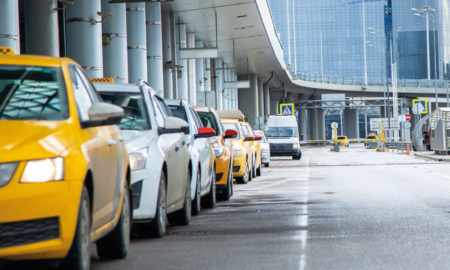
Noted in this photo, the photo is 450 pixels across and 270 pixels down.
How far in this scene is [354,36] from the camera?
6580 inches

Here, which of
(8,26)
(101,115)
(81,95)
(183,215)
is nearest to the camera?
(101,115)

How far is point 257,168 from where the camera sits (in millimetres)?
28578

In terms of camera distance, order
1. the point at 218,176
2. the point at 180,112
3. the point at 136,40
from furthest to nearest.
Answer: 1. the point at 136,40
2. the point at 218,176
3. the point at 180,112

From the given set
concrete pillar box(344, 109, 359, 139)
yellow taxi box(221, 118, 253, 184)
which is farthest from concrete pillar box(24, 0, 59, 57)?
concrete pillar box(344, 109, 359, 139)

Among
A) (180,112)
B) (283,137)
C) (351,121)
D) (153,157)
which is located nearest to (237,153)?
(180,112)

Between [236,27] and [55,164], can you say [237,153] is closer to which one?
[55,164]

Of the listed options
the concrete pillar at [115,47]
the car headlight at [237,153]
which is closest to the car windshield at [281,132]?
the concrete pillar at [115,47]

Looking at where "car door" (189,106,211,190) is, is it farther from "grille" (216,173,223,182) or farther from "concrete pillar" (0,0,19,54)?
"concrete pillar" (0,0,19,54)

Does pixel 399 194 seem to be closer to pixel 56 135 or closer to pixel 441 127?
pixel 56 135

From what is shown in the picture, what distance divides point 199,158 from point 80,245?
7107mm

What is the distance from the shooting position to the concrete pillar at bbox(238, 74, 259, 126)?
8106cm

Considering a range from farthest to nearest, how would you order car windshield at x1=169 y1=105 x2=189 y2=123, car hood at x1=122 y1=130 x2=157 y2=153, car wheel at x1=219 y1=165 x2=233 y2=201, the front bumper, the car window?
car wheel at x1=219 y1=165 x2=233 y2=201
car windshield at x1=169 y1=105 x2=189 y2=123
car hood at x1=122 y1=130 x2=157 y2=153
the car window
the front bumper

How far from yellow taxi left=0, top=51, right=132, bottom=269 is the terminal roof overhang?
33.1m

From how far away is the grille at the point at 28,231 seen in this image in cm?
559
